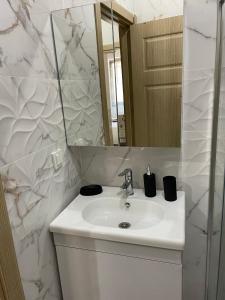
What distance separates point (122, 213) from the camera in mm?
1388

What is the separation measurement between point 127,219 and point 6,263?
676 mm

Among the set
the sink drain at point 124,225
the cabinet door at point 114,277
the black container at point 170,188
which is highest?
the black container at point 170,188

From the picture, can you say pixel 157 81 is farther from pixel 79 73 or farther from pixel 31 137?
pixel 31 137

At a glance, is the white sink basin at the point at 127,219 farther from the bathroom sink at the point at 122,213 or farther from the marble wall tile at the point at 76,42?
the marble wall tile at the point at 76,42

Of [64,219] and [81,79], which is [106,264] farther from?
[81,79]

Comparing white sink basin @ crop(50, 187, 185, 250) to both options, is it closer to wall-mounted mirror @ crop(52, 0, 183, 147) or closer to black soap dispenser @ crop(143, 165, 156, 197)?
black soap dispenser @ crop(143, 165, 156, 197)

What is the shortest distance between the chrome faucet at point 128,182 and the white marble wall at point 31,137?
330 millimetres

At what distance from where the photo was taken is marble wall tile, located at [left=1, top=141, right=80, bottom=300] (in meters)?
0.99

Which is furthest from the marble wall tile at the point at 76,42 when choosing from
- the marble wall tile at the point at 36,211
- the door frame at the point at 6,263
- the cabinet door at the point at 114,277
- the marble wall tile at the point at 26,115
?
the cabinet door at the point at 114,277

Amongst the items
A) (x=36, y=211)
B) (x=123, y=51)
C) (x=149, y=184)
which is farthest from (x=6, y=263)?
(x=123, y=51)

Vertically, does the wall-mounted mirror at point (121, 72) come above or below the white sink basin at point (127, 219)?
above

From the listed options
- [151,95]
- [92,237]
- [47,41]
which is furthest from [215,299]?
[47,41]

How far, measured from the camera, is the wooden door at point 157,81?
1176 mm

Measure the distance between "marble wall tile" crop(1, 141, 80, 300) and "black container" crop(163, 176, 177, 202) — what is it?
541mm
